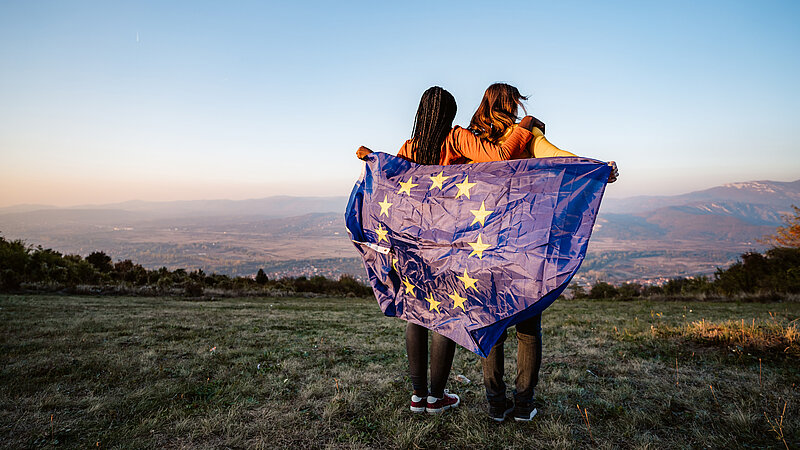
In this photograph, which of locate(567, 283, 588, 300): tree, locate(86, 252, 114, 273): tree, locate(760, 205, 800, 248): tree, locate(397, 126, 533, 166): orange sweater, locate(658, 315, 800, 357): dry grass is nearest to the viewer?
locate(397, 126, 533, 166): orange sweater

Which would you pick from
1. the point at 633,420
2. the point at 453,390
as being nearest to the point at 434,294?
the point at 453,390

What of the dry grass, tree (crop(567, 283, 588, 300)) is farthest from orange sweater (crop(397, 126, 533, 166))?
tree (crop(567, 283, 588, 300))

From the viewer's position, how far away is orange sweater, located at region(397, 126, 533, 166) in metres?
2.56

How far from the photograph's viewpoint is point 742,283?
1934 cm

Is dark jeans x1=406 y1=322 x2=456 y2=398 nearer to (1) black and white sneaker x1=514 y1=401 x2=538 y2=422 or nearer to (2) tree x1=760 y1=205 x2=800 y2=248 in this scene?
(1) black and white sneaker x1=514 y1=401 x2=538 y2=422

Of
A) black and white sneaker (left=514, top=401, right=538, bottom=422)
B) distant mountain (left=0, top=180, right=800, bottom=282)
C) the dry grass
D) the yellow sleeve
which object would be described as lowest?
distant mountain (left=0, top=180, right=800, bottom=282)

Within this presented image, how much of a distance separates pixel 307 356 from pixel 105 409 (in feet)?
6.93

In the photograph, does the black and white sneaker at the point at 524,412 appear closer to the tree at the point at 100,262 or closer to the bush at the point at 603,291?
the bush at the point at 603,291

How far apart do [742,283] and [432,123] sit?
25.5 m

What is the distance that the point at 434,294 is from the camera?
271 cm

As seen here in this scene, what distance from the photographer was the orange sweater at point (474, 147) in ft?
8.41

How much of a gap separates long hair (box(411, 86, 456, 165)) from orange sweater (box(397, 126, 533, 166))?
0.20 feet

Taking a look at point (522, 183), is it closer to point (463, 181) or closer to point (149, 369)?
point (463, 181)

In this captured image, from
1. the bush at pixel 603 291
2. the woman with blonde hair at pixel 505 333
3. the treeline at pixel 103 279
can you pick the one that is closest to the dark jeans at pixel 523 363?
the woman with blonde hair at pixel 505 333
